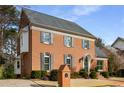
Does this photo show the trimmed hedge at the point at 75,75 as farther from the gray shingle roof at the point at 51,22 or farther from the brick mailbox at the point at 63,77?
the brick mailbox at the point at 63,77

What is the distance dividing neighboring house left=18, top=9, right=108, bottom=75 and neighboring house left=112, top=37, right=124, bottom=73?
4.04ft

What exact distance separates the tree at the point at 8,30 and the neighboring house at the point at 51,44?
2.90ft

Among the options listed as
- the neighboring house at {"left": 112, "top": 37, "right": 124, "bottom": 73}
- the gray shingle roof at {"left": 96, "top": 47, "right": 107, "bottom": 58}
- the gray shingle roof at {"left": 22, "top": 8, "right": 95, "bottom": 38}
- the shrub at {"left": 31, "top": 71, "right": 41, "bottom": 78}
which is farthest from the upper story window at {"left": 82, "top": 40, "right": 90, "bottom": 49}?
the shrub at {"left": 31, "top": 71, "right": 41, "bottom": 78}

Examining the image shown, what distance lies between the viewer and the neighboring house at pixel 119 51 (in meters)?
26.0

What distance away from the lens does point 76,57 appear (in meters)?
26.5

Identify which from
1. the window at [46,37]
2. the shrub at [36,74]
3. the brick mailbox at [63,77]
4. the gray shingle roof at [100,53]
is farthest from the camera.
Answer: the gray shingle roof at [100,53]

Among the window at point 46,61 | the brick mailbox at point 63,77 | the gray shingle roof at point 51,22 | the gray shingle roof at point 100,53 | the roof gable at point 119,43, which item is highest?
the gray shingle roof at point 51,22

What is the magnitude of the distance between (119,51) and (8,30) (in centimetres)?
922

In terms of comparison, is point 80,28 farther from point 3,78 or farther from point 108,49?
point 3,78

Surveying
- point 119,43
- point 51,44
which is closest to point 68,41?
point 51,44

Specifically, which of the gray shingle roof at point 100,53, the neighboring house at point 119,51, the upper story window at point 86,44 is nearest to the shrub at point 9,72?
the upper story window at point 86,44

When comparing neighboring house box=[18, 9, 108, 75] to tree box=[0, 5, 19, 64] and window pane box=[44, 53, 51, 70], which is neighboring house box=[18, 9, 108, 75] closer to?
window pane box=[44, 53, 51, 70]

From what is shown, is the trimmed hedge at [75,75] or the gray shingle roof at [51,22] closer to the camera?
the gray shingle roof at [51,22]

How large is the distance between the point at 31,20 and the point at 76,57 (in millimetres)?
5129
